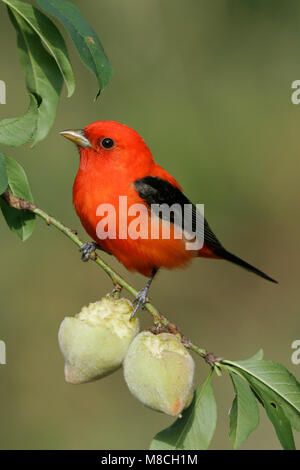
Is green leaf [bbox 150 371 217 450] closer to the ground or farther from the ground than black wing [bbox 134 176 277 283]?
closer to the ground

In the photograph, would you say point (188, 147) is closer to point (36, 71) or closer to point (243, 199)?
point (243, 199)

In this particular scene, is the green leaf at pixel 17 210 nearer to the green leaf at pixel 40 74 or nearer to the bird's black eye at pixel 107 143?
the green leaf at pixel 40 74

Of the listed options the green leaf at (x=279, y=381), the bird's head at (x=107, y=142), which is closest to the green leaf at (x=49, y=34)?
the bird's head at (x=107, y=142)

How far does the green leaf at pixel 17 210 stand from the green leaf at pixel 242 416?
107 centimetres

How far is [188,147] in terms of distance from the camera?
6.18 metres

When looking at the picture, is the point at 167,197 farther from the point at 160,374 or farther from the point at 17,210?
the point at 160,374

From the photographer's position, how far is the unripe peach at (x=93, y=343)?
231 centimetres

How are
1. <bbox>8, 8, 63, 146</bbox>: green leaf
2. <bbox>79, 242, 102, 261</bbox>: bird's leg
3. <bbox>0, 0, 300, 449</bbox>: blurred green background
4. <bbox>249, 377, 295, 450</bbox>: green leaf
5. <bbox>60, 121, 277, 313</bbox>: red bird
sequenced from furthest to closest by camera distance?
<bbox>0, 0, 300, 449</bbox>: blurred green background
<bbox>60, 121, 277, 313</bbox>: red bird
<bbox>79, 242, 102, 261</bbox>: bird's leg
<bbox>8, 8, 63, 146</bbox>: green leaf
<bbox>249, 377, 295, 450</bbox>: green leaf

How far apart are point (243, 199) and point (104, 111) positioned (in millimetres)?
1571

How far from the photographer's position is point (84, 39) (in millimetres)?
2342

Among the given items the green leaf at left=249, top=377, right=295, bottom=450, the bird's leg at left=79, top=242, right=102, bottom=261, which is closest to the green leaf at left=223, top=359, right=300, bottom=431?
the green leaf at left=249, top=377, right=295, bottom=450

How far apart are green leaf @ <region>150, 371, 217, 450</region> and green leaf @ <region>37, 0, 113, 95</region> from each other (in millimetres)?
1257

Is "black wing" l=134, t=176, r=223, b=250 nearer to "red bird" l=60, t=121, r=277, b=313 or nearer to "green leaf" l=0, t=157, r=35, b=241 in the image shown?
"red bird" l=60, t=121, r=277, b=313

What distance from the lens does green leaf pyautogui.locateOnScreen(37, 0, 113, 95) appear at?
7.55 feet
